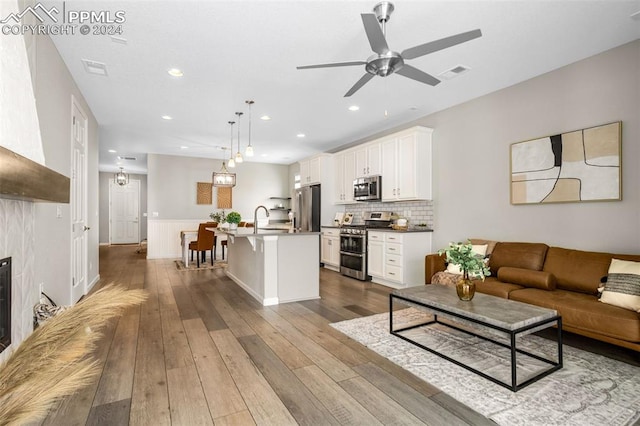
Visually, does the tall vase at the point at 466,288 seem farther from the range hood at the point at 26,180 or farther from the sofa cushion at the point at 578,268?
the range hood at the point at 26,180

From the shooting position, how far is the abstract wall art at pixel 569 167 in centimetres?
320

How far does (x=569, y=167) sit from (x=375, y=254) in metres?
2.92

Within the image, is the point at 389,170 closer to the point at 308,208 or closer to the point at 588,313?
the point at 308,208

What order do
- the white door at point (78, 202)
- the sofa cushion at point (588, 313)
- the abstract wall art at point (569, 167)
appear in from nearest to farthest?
the sofa cushion at point (588, 313), the abstract wall art at point (569, 167), the white door at point (78, 202)

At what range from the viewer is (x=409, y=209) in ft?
18.6

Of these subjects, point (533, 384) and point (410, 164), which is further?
point (410, 164)

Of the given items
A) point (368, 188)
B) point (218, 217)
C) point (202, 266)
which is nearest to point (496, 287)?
point (368, 188)

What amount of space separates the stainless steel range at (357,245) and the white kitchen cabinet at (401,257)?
0.35 metres

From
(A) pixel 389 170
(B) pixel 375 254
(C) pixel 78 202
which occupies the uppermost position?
(A) pixel 389 170

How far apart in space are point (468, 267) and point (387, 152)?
3.37 metres

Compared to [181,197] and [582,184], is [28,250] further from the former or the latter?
[181,197]

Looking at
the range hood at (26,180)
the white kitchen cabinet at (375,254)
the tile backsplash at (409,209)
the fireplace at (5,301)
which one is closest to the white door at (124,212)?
the tile backsplash at (409,209)

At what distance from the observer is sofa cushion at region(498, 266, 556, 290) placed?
324cm

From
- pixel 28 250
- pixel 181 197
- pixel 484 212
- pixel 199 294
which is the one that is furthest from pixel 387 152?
pixel 181 197
